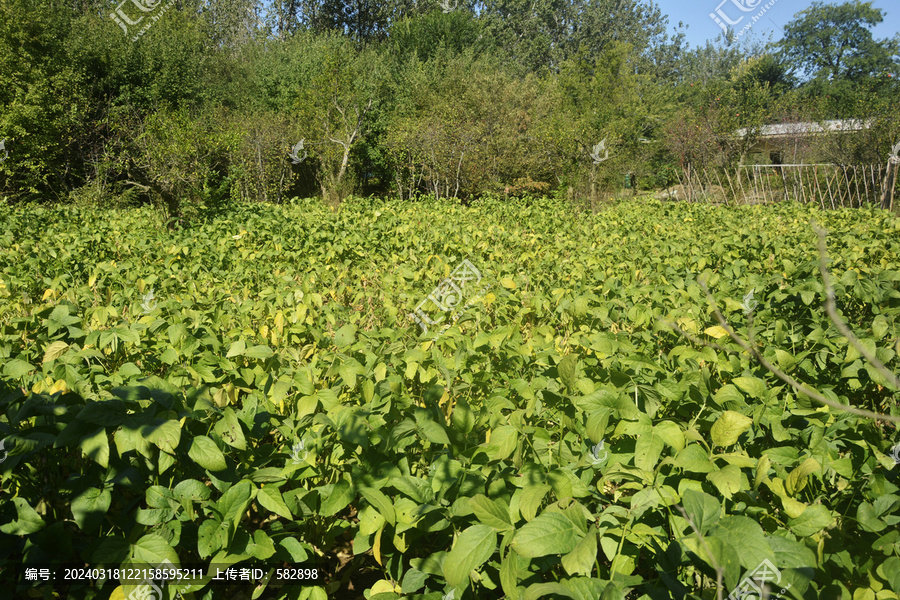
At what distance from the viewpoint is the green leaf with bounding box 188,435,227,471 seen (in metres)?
1.28

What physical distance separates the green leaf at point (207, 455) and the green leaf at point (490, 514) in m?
0.58

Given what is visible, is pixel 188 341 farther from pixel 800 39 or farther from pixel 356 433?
pixel 800 39

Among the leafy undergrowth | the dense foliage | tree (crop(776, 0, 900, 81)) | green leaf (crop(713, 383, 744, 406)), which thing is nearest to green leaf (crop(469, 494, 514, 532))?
the leafy undergrowth

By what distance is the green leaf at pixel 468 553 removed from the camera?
1010 mm

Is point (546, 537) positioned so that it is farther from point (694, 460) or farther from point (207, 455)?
point (207, 455)

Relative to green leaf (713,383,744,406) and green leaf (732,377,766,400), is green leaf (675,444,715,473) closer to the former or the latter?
green leaf (713,383,744,406)

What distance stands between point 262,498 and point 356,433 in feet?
0.83

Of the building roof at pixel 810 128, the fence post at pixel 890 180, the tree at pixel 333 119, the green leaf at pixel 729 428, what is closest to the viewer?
the green leaf at pixel 729 428

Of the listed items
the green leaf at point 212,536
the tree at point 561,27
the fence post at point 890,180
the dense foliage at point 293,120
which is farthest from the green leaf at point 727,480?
the tree at point 561,27

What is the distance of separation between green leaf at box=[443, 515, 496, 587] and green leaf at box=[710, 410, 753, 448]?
0.59 meters

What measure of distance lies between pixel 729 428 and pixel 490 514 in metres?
0.61

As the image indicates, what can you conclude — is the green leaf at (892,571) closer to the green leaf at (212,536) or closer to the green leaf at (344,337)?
the green leaf at (212,536)

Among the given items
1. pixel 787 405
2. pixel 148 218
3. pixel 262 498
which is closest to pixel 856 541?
pixel 787 405

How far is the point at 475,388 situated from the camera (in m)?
2.23
